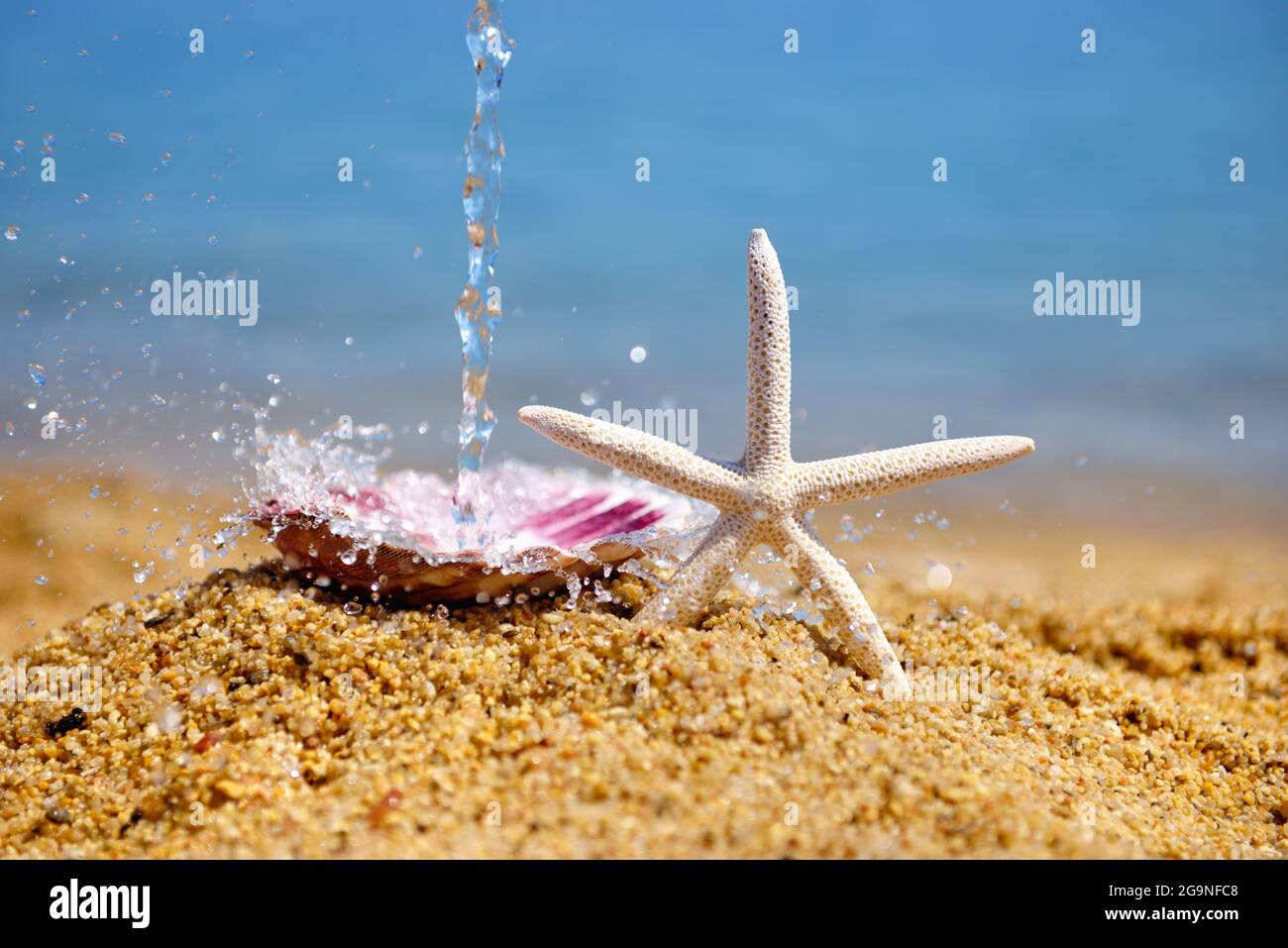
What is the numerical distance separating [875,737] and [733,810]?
69 cm

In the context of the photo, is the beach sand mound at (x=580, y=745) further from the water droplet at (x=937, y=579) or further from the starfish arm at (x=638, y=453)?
the water droplet at (x=937, y=579)

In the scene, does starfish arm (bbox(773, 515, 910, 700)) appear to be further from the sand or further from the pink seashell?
the pink seashell

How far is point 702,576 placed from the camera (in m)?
3.24

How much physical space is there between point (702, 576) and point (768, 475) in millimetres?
415

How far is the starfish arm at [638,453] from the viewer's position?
3219 mm

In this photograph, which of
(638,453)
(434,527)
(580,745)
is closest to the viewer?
(580,745)

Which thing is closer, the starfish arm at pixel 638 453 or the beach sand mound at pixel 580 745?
the beach sand mound at pixel 580 745

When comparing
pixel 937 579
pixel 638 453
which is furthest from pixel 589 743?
pixel 937 579

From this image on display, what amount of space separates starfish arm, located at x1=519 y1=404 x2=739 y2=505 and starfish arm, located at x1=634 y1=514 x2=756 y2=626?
120 millimetres

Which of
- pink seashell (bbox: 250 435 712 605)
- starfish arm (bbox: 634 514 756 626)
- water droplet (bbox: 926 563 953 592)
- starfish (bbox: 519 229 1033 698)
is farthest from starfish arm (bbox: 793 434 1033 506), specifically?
water droplet (bbox: 926 563 953 592)

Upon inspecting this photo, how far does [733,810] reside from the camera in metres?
2.15

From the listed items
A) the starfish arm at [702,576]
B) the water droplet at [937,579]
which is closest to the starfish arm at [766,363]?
the starfish arm at [702,576]

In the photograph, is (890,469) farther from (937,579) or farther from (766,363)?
(937,579)
